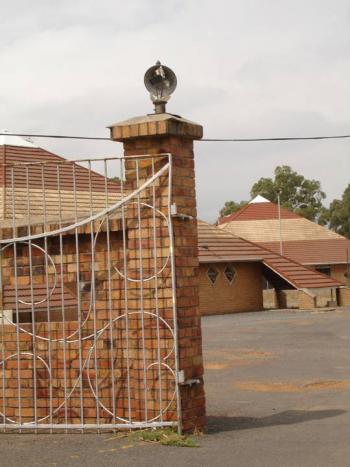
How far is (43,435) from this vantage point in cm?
707

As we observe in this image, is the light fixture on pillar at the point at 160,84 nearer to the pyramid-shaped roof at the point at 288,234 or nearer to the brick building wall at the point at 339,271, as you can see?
the pyramid-shaped roof at the point at 288,234

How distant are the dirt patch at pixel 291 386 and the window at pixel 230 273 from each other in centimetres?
2139

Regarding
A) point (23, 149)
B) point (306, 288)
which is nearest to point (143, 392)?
point (23, 149)

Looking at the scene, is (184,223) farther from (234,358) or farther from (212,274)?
(212,274)

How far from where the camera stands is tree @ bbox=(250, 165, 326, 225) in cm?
8156

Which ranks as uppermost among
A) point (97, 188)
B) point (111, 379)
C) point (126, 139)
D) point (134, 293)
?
point (97, 188)

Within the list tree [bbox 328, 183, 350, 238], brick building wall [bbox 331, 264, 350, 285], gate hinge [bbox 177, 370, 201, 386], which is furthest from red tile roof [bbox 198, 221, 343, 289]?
tree [bbox 328, 183, 350, 238]

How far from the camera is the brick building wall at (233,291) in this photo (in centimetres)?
3073

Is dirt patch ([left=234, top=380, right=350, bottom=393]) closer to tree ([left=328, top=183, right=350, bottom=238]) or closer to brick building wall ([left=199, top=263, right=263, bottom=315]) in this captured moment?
brick building wall ([left=199, top=263, right=263, bottom=315])

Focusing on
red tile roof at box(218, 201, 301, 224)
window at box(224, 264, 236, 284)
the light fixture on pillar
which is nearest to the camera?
the light fixture on pillar

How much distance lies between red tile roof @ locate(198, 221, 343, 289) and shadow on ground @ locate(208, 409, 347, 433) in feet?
73.6

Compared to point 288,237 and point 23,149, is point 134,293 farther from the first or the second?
point 288,237

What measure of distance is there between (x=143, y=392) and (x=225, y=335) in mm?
12450

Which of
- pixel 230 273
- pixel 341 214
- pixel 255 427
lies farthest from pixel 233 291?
pixel 341 214
